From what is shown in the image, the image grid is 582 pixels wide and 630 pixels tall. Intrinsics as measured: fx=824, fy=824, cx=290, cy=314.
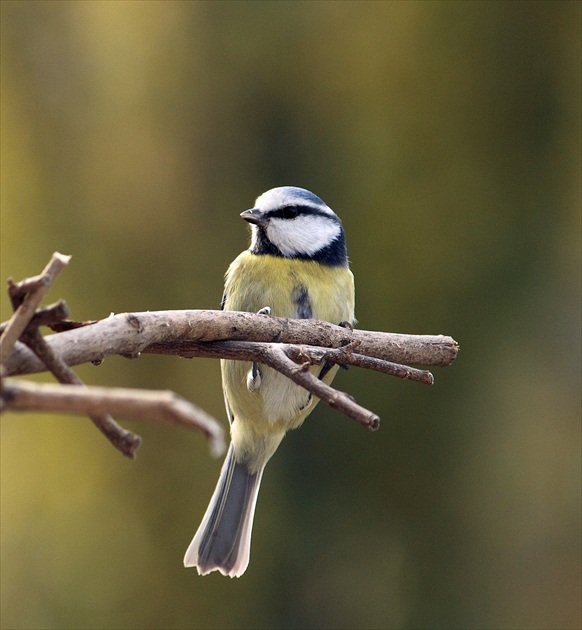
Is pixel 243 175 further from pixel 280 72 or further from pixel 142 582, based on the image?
pixel 142 582

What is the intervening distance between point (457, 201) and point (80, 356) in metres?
2.29

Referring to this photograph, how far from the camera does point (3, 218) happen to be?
3.05 meters

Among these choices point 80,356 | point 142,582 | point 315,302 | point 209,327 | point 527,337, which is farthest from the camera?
point 527,337

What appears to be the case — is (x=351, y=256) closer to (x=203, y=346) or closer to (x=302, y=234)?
(x=302, y=234)

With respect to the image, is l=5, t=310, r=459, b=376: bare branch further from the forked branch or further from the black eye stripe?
the black eye stripe

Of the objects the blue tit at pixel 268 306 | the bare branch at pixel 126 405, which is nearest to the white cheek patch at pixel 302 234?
the blue tit at pixel 268 306

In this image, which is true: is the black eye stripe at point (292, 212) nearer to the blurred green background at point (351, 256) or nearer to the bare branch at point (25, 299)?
the blurred green background at point (351, 256)

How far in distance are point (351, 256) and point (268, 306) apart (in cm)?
107

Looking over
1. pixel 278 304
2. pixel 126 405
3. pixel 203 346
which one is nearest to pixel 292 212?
pixel 278 304

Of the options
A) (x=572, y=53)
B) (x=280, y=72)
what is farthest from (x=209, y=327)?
(x=572, y=53)

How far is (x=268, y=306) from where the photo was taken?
6.23ft

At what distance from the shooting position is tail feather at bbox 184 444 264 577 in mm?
1990

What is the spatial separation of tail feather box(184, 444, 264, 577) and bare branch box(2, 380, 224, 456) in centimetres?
136

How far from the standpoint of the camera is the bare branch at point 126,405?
56 cm
